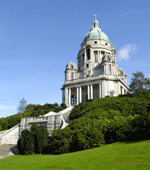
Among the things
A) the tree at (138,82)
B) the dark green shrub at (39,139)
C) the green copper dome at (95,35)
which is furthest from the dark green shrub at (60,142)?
the green copper dome at (95,35)

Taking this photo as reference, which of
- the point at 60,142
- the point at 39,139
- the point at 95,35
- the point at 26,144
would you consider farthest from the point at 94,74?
the point at 60,142

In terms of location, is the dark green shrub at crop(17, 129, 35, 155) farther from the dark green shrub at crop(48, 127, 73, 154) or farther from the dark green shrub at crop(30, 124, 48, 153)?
the dark green shrub at crop(48, 127, 73, 154)

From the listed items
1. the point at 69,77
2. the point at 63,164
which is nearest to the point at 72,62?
the point at 69,77

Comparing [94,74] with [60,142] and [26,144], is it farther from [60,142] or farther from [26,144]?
[60,142]

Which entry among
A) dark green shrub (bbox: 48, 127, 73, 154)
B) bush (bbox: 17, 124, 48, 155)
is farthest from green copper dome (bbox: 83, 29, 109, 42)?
dark green shrub (bbox: 48, 127, 73, 154)

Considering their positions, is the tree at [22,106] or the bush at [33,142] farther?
the tree at [22,106]

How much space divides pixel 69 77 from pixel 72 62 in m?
6.17

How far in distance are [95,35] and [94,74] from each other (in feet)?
59.0

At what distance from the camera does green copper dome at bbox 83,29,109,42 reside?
78312 millimetres

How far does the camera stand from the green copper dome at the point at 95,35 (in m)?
78.3

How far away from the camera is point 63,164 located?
14133 mm

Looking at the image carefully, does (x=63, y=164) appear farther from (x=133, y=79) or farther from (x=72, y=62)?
(x=72, y=62)

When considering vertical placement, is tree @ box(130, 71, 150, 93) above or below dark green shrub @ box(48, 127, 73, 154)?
above

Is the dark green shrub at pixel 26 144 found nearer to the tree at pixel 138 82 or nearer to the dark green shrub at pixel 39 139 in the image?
the dark green shrub at pixel 39 139
